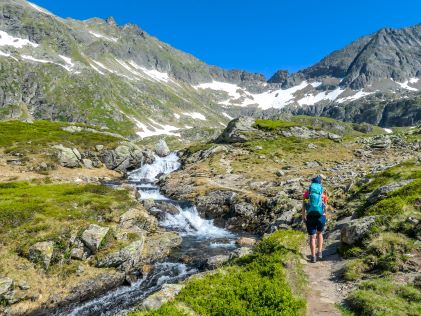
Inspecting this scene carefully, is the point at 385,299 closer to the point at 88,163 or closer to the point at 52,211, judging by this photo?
the point at 52,211

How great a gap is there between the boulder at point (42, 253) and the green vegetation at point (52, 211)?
56 cm

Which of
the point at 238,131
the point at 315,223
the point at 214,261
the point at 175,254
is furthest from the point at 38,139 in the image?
the point at 315,223

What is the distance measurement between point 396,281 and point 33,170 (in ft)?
228

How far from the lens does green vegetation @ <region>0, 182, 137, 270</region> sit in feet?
91.1

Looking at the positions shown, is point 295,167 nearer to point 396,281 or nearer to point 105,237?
point 105,237

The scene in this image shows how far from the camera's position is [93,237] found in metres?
28.8

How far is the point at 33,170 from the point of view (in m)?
68.6

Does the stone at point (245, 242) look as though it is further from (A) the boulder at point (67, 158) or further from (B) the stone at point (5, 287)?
(A) the boulder at point (67, 158)

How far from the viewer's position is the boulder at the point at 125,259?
27453mm

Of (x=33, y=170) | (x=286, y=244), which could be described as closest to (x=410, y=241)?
(x=286, y=244)

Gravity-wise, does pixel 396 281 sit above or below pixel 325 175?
below

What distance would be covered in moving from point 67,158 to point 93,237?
174ft

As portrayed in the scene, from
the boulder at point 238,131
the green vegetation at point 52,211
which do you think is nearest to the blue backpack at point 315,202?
the green vegetation at point 52,211

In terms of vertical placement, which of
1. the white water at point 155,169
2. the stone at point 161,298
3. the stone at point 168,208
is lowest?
the stone at point 161,298
